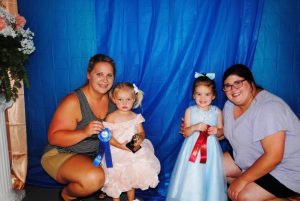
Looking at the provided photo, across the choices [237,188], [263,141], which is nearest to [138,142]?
[237,188]

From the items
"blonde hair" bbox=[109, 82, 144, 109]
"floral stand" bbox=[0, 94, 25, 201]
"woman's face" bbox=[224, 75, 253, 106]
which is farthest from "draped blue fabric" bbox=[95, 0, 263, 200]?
"floral stand" bbox=[0, 94, 25, 201]

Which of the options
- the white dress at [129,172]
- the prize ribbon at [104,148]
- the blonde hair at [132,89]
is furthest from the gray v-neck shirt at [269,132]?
the prize ribbon at [104,148]

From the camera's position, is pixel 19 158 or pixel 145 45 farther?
pixel 19 158

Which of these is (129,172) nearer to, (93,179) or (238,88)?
(93,179)

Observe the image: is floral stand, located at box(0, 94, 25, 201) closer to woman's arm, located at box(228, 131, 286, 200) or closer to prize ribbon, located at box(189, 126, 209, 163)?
prize ribbon, located at box(189, 126, 209, 163)

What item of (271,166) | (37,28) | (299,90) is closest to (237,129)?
(271,166)

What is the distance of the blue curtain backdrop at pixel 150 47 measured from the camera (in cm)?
261

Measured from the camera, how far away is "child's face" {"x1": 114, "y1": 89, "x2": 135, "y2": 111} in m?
2.52

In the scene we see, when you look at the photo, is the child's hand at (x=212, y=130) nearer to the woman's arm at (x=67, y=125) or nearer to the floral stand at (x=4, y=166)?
the woman's arm at (x=67, y=125)

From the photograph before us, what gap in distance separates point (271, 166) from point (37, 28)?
2550 mm

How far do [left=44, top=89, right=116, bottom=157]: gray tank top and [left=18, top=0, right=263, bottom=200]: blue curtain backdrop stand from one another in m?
0.50

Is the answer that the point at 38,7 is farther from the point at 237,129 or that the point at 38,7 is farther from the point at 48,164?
the point at 237,129

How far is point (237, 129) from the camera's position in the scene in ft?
7.52

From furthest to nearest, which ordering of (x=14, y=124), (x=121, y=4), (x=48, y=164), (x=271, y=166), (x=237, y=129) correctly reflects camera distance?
1. (x=14, y=124)
2. (x=121, y=4)
3. (x=48, y=164)
4. (x=237, y=129)
5. (x=271, y=166)
